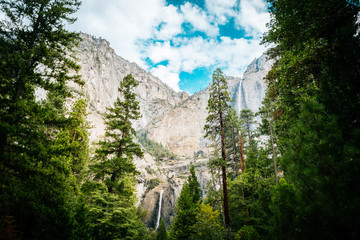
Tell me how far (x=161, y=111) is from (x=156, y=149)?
52.9 m

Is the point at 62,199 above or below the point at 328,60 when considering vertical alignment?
below

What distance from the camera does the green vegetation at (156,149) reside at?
279ft

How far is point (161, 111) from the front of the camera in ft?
447

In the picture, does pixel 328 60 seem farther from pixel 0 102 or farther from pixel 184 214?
pixel 184 214

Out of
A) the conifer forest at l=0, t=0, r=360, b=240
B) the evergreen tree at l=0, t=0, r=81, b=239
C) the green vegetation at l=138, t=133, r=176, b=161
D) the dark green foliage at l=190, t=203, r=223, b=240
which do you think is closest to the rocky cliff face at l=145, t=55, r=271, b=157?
the green vegetation at l=138, t=133, r=176, b=161

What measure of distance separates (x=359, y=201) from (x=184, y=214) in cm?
1558

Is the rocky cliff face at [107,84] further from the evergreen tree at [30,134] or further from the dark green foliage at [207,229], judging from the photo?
the dark green foliage at [207,229]

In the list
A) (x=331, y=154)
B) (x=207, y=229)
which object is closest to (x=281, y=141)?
(x=331, y=154)

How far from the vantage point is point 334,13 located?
11.3 feet

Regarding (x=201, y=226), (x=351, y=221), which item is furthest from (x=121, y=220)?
(x=351, y=221)

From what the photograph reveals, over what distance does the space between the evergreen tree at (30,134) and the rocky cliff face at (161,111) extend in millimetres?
28037

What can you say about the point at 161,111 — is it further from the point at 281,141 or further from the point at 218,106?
the point at 281,141

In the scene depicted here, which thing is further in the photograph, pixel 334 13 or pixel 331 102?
pixel 334 13

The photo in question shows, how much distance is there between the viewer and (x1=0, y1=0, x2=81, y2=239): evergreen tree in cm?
484
